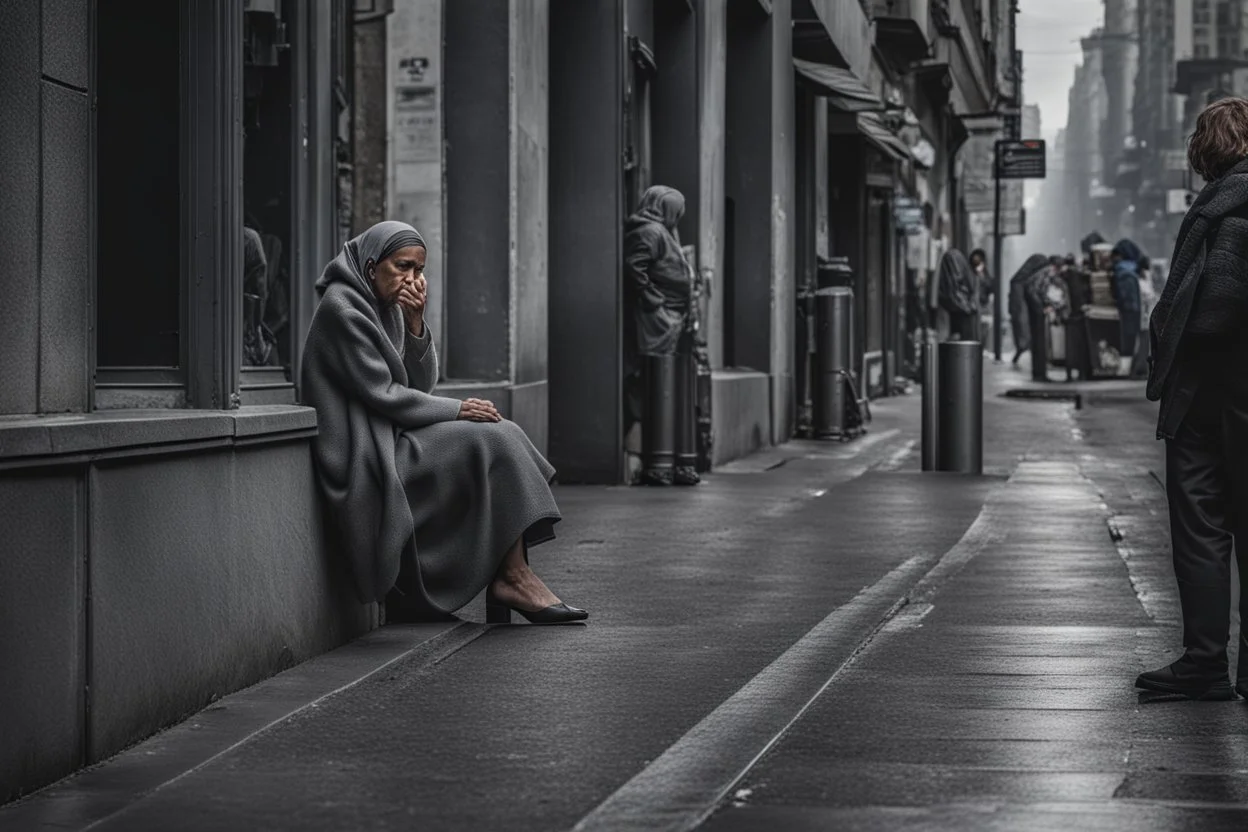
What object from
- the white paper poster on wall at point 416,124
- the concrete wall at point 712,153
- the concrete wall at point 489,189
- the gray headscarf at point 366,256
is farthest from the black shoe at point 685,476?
the gray headscarf at point 366,256

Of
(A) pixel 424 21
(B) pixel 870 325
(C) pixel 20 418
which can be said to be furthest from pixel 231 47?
(B) pixel 870 325

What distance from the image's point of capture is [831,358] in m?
22.4

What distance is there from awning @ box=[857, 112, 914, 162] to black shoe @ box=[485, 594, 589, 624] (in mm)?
19323

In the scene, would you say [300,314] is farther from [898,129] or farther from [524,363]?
[898,129]

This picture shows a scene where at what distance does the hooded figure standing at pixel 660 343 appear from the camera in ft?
52.3

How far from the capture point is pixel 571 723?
245 inches

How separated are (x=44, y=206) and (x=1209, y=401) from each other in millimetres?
3215

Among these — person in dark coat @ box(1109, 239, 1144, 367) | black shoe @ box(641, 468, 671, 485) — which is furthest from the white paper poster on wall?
person in dark coat @ box(1109, 239, 1144, 367)

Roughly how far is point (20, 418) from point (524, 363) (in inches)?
349

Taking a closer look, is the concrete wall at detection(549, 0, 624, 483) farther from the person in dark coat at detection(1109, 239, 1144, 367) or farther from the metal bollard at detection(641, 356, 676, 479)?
the person in dark coat at detection(1109, 239, 1144, 367)

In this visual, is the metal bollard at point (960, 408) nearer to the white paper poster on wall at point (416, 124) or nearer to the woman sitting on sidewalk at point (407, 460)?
the white paper poster on wall at point (416, 124)

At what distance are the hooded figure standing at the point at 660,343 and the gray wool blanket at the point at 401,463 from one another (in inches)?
305

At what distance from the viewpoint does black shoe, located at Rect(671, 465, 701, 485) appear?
16016 millimetres

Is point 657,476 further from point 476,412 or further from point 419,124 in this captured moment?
point 476,412
